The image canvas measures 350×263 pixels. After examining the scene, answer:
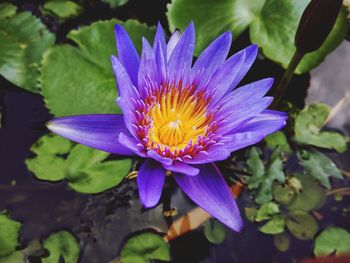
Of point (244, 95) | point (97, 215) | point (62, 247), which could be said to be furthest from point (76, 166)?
point (244, 95)

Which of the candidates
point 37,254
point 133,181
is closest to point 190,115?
point 133,181

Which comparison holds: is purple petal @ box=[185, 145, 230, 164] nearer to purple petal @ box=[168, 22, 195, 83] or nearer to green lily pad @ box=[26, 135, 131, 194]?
purple petal @ box=[168, 22, 195, 83]

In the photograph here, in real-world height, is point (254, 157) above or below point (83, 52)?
below

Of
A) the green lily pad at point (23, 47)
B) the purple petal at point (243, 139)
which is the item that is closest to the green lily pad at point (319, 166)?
the purple petal at point (243, 139)

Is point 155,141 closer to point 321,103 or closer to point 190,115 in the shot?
point 190,115

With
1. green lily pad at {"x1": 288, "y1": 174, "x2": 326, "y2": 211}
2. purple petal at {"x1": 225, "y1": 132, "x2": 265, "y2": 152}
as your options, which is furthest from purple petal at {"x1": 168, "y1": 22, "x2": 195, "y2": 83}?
green lily pad at {"x1": 288, "y1": 174, "x2": 326, "y2": 211}
